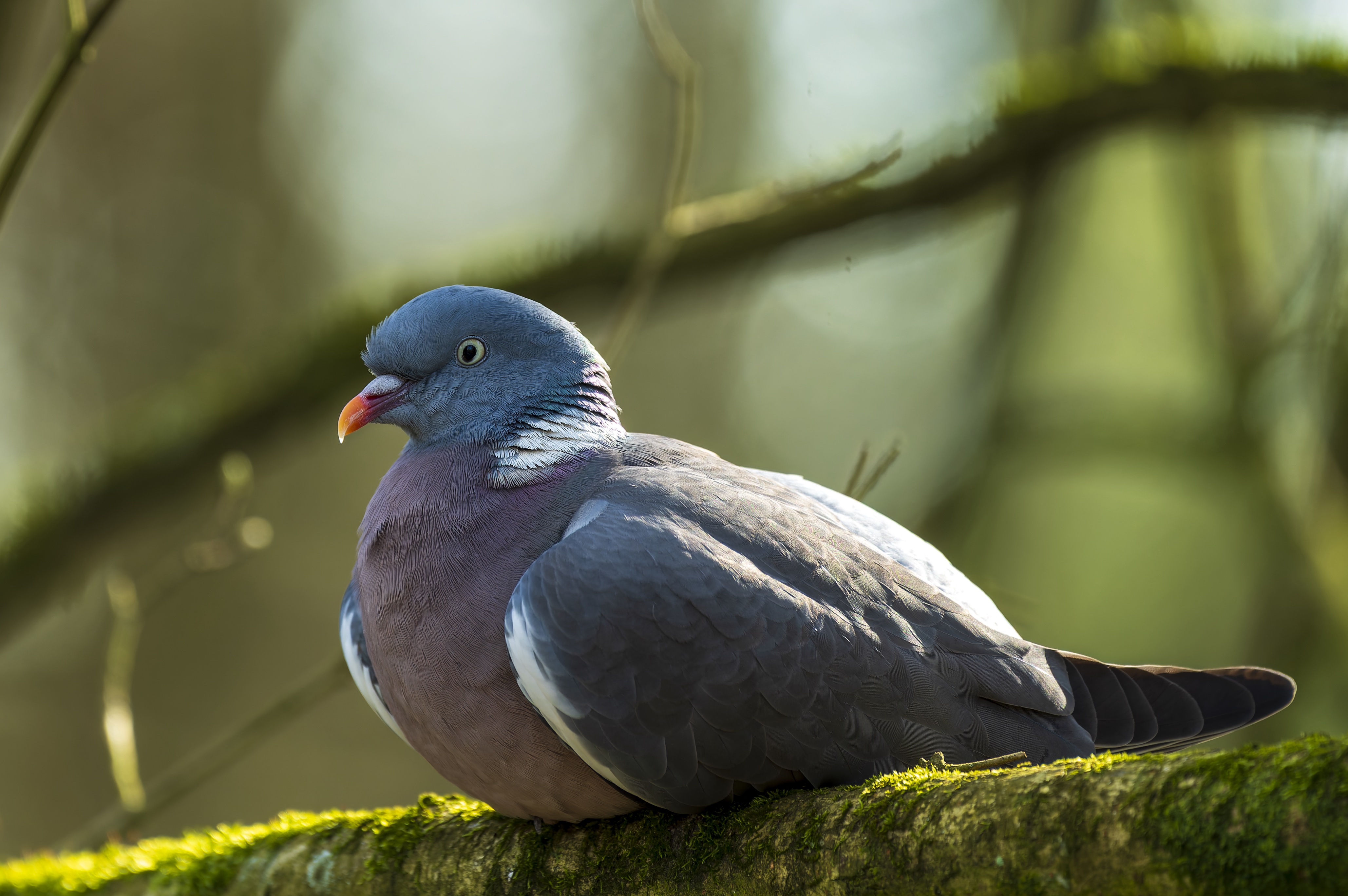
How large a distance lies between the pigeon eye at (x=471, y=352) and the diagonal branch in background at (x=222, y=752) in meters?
1.51

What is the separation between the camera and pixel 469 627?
2709 millimetres

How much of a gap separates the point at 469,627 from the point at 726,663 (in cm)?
67

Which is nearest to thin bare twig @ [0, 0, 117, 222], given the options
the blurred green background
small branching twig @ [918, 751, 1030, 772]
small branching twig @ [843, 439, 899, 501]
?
the blurred green background

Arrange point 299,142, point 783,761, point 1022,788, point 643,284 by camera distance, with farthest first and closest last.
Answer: point 299,142 → point 643,284 → point 783,761 → point 1022,788

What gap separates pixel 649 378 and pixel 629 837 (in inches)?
465

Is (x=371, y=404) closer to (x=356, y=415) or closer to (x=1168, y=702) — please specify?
(x=356, y=415)

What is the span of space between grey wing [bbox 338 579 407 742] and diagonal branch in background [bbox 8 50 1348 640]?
2.15 metres

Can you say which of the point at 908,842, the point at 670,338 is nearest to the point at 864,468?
the point at 908,842

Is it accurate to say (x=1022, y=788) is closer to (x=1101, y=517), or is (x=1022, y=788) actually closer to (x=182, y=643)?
(x=182, y=643)

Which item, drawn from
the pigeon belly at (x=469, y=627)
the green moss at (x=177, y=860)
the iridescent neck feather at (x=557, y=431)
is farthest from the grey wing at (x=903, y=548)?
the green moss at (x=177, y=860)

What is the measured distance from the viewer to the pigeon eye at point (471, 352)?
10.7 feet

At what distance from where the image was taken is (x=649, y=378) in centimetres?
1431

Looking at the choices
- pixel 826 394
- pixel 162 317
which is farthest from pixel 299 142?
pixel 826 394

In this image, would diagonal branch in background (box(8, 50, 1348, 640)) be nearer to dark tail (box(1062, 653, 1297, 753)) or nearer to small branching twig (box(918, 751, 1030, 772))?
dark tail (box(1062, 653, 1297, 753))
